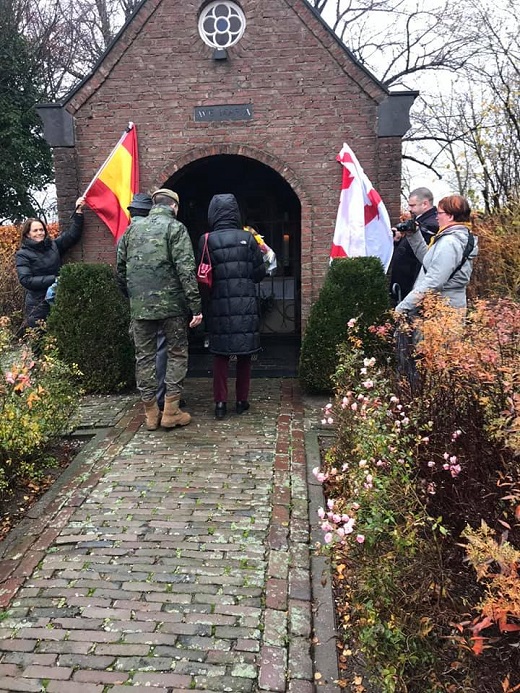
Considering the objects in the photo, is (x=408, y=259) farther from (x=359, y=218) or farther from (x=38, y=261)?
(x=38, y=261)

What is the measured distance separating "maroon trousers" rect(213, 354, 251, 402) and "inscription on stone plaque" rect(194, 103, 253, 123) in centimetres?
343

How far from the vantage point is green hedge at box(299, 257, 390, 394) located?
6281 mm

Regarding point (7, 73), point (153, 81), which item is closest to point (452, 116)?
point (153, 81)

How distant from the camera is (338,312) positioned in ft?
20.7

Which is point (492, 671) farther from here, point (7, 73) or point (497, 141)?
point (7, 73)

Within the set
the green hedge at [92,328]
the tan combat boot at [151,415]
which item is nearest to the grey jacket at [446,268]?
the tan combat boot at [151,415]

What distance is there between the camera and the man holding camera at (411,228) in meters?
5.59

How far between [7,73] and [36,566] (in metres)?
17.5

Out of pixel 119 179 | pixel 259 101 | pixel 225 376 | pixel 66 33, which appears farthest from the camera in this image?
pixel 66 33

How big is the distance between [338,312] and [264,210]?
4.08 metres

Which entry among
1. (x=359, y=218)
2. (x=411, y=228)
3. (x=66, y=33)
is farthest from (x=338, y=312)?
(x=66, y=33)

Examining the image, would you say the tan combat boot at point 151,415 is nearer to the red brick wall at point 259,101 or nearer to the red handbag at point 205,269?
the red handbag at point 205,269

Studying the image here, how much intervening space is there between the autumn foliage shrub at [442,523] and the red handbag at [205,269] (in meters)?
2.21

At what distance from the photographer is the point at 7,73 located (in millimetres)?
16719
